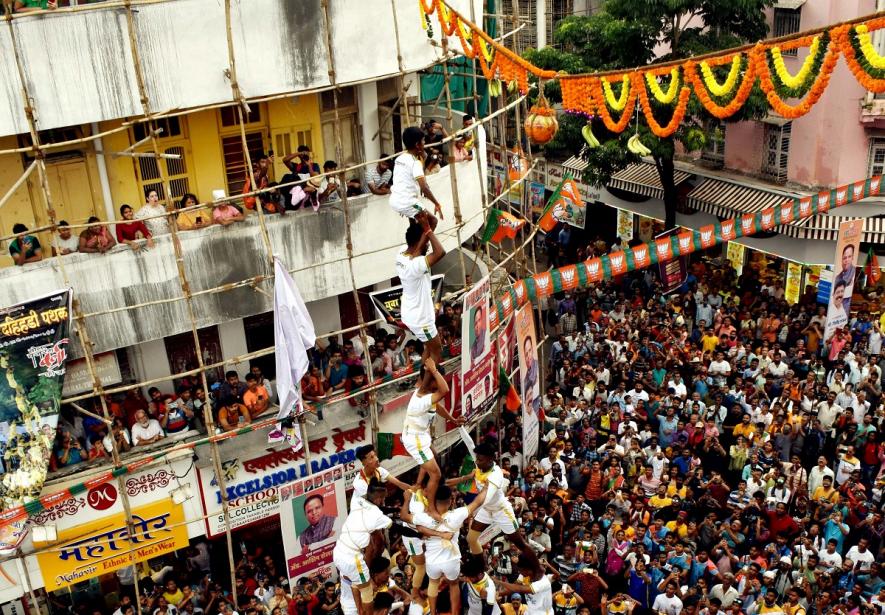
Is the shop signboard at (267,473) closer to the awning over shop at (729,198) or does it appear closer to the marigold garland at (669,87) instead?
the marigold garland at (669,87)

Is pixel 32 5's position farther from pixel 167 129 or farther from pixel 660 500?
pixel 660 500

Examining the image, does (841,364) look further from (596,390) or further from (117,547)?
(117,547)

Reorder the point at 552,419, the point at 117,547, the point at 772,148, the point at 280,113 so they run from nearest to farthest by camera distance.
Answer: the point at 117,547
the point at 280,113
the point at 552,419
the point at 772,148

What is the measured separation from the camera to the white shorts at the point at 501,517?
10.9m

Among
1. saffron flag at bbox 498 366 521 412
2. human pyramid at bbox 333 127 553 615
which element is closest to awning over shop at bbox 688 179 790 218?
saffron flag at bbox 498 366 521 412

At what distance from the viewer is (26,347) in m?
12.8

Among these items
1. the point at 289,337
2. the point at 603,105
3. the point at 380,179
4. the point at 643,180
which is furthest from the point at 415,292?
the point at 643,180

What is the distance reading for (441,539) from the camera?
417 inches

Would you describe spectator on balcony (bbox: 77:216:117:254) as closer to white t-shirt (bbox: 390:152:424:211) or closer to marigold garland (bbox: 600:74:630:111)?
white t-shirt (bbox: 390:152:424:211)

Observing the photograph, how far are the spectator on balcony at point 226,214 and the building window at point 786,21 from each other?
48.3ft

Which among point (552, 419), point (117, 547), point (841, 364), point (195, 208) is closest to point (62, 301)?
point (195, 208)

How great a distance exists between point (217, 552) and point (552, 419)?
623cm

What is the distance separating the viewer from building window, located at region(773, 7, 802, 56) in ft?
75.9

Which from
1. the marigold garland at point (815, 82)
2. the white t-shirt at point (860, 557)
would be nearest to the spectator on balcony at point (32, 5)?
the marigold garland at point (815, 82)
